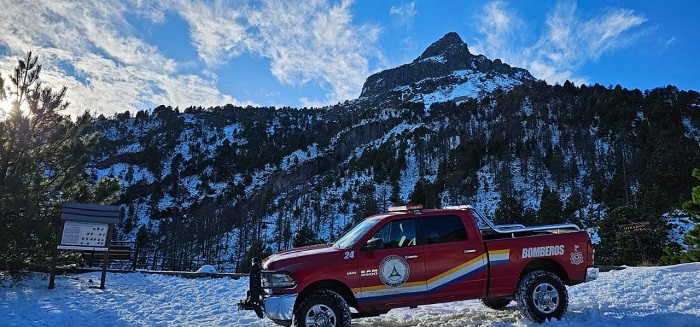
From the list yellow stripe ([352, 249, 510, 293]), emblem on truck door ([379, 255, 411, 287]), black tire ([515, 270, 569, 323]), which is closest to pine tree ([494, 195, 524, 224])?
black tire ([515, 270, 569, 323])

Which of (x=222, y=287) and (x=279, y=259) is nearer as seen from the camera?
(x=279, y=259)

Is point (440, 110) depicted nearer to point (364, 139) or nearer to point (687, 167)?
point (364, 139)

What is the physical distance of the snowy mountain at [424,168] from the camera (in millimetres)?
61875

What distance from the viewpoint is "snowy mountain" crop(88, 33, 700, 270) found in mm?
61875

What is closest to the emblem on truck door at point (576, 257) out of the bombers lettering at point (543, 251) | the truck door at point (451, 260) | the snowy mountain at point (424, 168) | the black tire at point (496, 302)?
the bombers lettering at point (543, 251)

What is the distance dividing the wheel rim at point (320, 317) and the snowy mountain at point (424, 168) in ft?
100

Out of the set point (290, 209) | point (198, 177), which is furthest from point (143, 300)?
point (198, 177)

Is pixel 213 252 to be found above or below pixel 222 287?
above

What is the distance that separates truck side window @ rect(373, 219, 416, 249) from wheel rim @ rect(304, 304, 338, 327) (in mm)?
1255

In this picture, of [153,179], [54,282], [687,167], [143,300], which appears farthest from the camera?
[153,179]

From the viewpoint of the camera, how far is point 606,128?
81688 millimetres

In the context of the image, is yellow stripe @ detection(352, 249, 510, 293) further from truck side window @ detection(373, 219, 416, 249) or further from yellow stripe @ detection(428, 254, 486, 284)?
truck side window @ detection(373, 219, 416, 249)

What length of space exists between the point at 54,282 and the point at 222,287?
4.56 meters

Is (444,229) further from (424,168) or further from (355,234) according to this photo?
(424,168)
